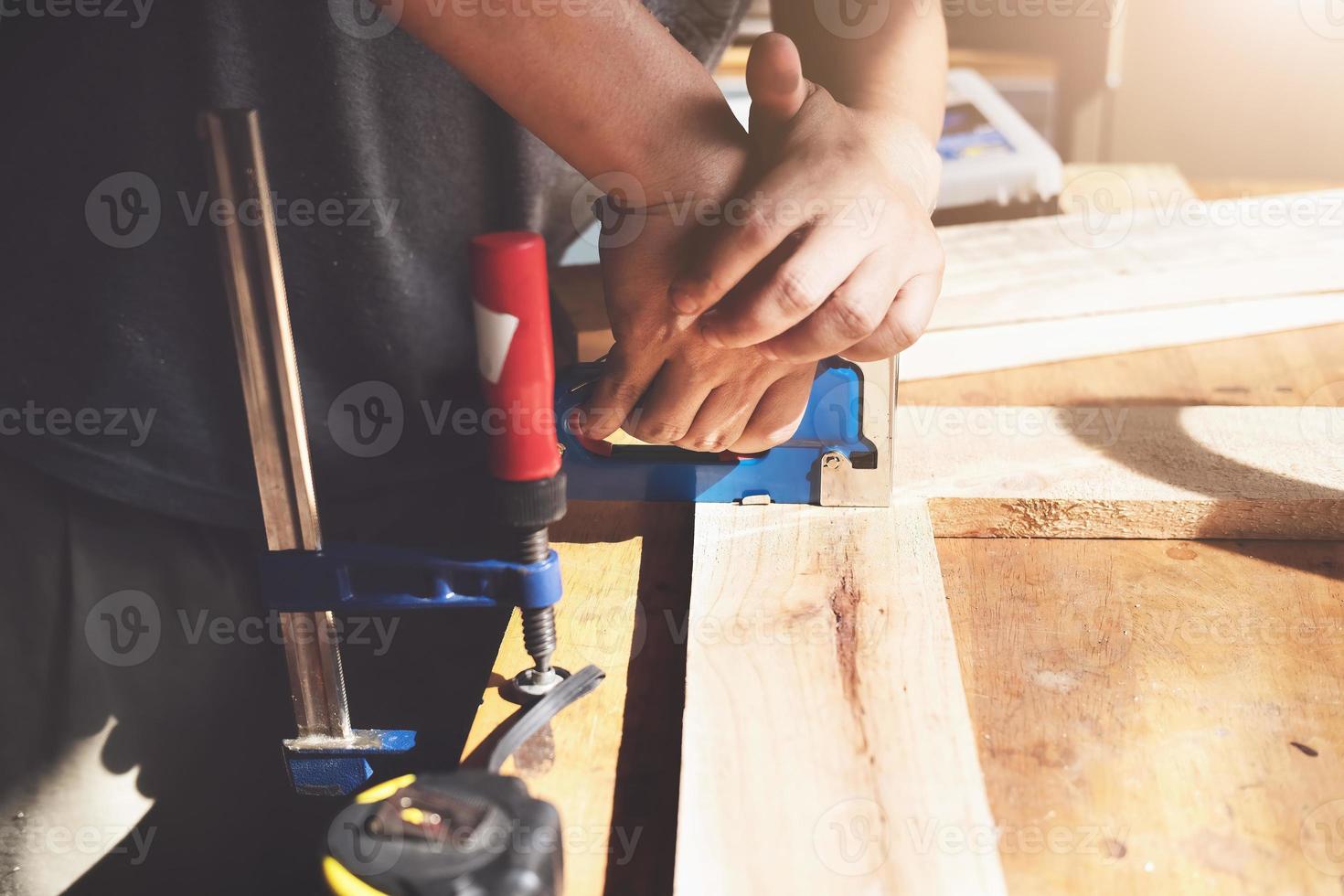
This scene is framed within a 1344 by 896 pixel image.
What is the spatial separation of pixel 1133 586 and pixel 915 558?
19 cm

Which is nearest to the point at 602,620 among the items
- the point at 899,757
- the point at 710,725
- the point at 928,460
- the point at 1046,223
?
the point at 710,725

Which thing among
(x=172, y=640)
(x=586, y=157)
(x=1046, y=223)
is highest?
(x=586, y=157)

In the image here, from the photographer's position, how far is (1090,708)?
29.3 inches

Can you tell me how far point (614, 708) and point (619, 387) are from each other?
0.81ft

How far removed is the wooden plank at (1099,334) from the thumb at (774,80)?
1.77 feet

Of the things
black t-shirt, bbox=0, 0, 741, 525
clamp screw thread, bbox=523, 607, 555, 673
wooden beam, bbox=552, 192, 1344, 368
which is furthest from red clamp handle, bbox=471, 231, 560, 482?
wooden beam, bbox=552, 192, 1344, 368

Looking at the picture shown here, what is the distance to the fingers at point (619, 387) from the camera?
0.82 metres

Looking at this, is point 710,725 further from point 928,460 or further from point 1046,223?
point 1046,223

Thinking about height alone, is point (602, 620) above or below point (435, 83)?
below

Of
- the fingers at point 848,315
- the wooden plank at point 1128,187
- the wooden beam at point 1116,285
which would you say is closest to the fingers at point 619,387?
the fingers at point 848,315

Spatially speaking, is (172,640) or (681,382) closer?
(681,382)

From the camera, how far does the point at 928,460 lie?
1.02 meters

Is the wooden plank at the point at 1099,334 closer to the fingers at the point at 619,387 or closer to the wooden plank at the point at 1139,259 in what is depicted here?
the wooden plank at the point at 1139,259

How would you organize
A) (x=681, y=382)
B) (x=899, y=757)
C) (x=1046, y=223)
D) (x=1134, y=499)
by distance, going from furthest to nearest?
1. (x=1046, y=223)
2. (x=1134, y=499)
3. (x=681, y=382)
4. (x=899, y=757)
